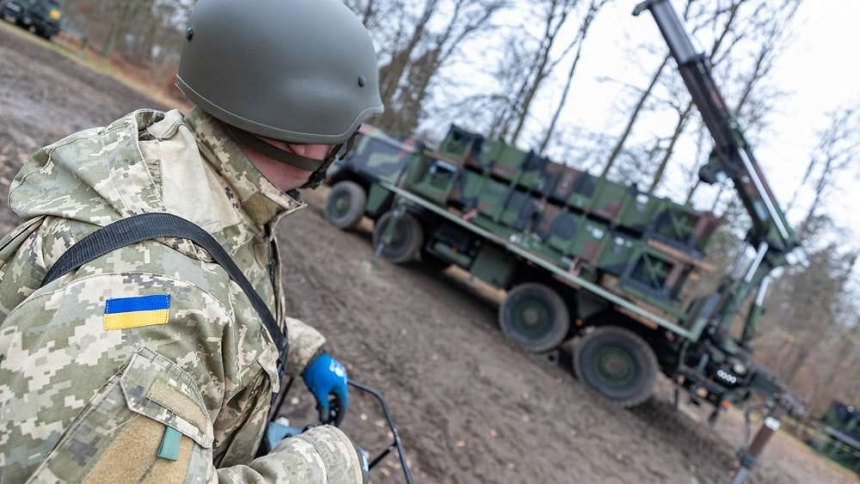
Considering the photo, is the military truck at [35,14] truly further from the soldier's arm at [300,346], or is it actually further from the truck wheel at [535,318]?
the soldier's arm at [300,346]

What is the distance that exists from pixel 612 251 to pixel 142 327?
6.55 metres

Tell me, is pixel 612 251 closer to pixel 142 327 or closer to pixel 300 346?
pixel 300 346

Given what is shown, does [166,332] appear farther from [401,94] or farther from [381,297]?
[401,94]

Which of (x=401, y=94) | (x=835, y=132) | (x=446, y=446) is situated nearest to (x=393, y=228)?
(x=446, y=446)

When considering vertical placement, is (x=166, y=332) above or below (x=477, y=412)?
above

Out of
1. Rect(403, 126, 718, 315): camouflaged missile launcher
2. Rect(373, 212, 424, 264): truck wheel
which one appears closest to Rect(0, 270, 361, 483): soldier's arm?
Rect(403, 126, 718, 315): camouflaged missile launcher

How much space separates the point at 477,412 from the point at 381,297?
240 centimetres

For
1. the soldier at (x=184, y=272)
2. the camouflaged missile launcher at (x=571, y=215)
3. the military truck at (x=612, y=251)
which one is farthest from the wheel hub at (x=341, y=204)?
the soldier at (x=184, y=272)

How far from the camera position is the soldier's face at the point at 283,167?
3.85 ft

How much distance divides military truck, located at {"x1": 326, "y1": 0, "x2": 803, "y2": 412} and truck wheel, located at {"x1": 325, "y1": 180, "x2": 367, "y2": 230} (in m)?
1.00

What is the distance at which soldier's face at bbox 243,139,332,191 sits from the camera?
1.17 metres

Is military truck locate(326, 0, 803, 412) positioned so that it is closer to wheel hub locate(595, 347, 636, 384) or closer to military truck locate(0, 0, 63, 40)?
wheel hub locate(595, 347, 636, 384)

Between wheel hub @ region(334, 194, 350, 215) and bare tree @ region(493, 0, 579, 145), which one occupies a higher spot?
bare tree @ region(493, 0, 579, 145)

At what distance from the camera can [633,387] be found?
235 inches
